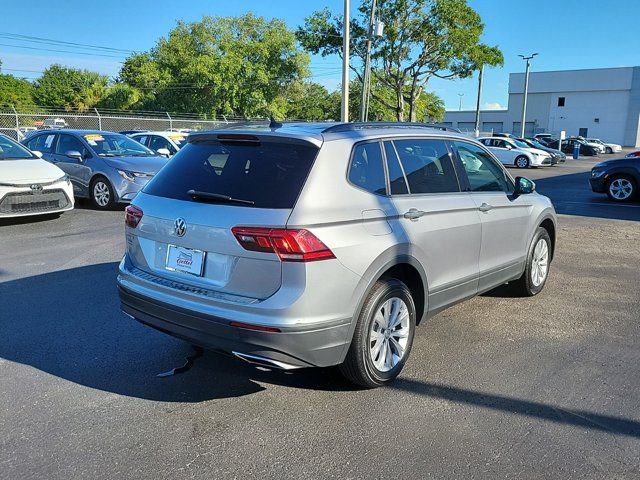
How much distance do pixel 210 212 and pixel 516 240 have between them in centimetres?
314

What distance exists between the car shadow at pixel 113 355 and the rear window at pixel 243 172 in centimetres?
126

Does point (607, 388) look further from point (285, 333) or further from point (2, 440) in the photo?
point (2, 440)

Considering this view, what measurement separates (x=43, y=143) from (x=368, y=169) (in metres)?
10.8

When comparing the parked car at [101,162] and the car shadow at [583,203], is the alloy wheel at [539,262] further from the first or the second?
the parked car at [101,162]

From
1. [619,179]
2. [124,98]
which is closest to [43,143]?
[619,179]

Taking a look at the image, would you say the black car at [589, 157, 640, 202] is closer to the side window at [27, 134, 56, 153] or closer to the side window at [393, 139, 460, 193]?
the side window at [393, 139, 460, 193]

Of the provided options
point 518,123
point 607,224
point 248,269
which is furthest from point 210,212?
point 518,123

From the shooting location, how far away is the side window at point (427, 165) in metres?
4.01

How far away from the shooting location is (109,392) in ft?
11.8

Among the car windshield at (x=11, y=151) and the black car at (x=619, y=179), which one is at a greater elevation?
the car windshield at (x=11, y=151)

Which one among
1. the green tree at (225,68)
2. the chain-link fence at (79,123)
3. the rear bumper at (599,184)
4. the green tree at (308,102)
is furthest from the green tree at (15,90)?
the rear bumper at (599,184)

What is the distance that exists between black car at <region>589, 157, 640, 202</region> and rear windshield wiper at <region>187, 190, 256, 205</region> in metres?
13.6

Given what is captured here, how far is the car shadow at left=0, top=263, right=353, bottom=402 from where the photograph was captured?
372 centimetres

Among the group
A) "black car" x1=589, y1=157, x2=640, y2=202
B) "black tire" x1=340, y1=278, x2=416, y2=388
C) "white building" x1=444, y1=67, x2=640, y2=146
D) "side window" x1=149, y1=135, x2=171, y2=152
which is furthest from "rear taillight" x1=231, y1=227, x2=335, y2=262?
"white building" x1=444, y1=67, x2=640, y2=146
